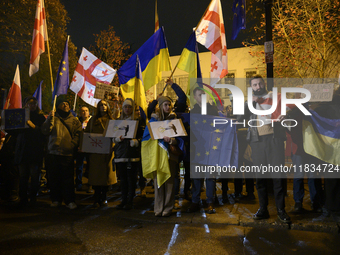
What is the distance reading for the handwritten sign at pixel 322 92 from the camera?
447 centimetres

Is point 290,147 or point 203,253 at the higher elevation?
point 290,147

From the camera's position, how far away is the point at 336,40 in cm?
1351

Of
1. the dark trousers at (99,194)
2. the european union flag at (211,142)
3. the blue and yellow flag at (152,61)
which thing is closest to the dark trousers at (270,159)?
the european union flag at (211,142)

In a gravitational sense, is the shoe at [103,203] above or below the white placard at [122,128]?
below

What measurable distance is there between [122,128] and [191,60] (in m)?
2.25

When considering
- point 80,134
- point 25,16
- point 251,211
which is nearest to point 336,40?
point 251,211

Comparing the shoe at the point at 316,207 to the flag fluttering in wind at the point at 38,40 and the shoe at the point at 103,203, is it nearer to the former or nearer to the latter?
the shoe at the point at 103,203

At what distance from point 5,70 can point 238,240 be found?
59.4ft

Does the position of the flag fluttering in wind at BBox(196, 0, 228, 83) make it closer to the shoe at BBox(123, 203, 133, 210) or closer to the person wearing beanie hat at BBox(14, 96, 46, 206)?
the shoe at BBox(123, 203, 133, 210)

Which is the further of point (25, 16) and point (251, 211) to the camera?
point (25, 16)

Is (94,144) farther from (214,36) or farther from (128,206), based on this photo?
(214,36)

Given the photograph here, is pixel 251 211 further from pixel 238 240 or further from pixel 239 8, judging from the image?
pixel 239 8

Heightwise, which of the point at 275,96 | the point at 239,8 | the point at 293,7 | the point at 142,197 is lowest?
the point at 142,197

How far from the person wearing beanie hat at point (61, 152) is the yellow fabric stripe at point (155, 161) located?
5.41 ft
